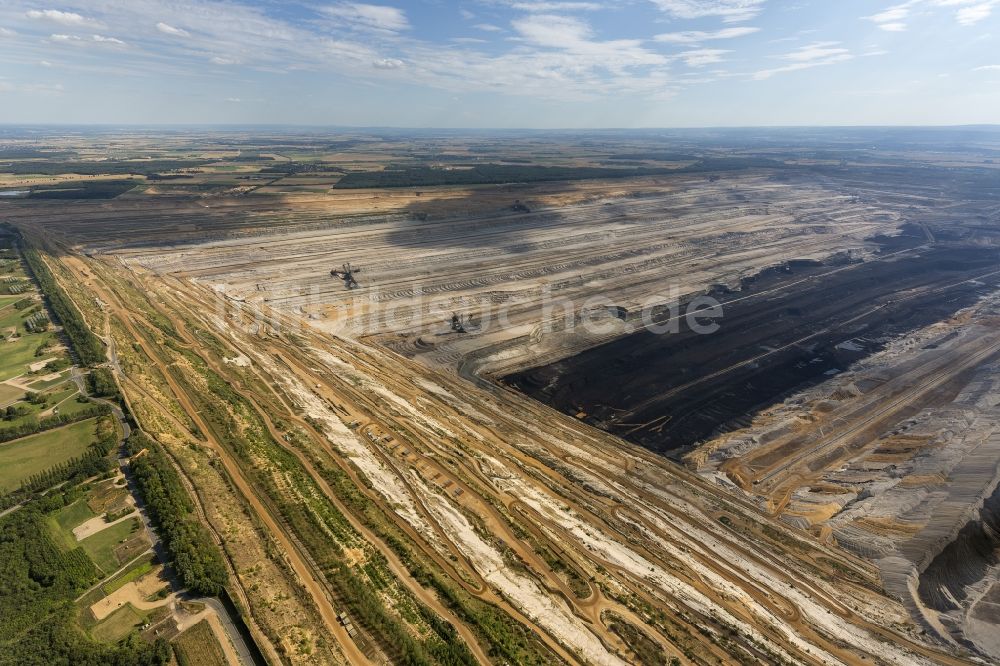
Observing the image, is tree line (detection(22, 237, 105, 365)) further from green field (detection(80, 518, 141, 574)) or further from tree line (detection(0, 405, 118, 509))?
green field (detection(80, 518, 141, 574))

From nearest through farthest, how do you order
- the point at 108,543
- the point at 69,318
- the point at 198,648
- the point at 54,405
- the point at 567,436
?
the point at 198,648
the point at 108,543
the point at 54,405
the point at 567,436
the point at 69,318

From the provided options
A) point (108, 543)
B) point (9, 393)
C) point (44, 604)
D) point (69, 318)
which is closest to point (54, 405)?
point (9, 393)

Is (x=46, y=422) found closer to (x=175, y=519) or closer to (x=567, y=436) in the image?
(x=175, y=519)

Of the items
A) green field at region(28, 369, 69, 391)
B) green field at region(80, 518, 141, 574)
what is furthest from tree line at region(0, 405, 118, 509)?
green field at region(28, 369, 69, 391)

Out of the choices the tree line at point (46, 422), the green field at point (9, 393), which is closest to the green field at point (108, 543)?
the tree line at point (46, 422)

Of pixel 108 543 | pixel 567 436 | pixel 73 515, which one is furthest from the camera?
pixel 567 436

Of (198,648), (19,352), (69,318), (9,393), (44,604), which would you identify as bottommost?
(198,648)

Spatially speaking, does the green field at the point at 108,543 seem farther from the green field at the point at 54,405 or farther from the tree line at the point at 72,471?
the green field at the point at 54,405

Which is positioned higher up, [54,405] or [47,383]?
[47,383]
